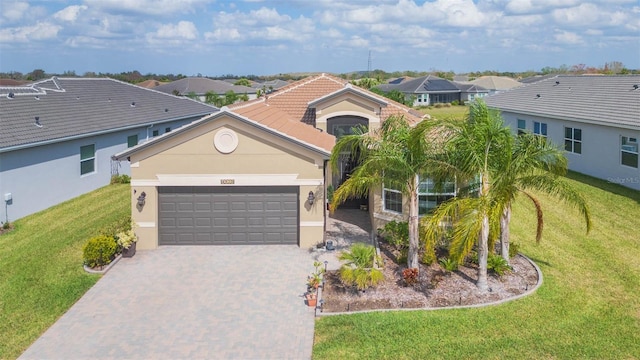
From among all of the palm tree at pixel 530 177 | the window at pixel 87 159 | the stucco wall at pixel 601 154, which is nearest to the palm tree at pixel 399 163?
the palm tree at pixel 530 177

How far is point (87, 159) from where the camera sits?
25000 millimetres

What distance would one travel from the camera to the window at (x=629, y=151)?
72.9 feet

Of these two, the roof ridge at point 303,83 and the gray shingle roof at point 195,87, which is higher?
the gray shingle roof at point 195,87

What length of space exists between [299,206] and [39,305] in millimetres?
7769

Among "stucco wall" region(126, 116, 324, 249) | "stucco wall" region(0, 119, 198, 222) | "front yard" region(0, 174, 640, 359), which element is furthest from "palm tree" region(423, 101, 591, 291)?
"stucco wall" region(0, 119, 198, 222)

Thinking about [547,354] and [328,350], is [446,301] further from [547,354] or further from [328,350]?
[328,350]

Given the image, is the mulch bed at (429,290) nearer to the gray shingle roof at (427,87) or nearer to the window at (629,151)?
the window at (629,151)

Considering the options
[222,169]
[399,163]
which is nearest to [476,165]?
[399,163]

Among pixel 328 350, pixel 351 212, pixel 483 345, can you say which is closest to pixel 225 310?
pixel 328 350

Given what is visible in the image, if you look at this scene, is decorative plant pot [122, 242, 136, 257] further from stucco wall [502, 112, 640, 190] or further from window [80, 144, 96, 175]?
stucco wall [502, 112, 640, 190]

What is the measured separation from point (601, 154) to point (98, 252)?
22.6 m

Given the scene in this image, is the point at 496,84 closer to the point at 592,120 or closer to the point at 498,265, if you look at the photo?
the point at 592,120

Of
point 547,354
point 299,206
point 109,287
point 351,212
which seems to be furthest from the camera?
point 351,212

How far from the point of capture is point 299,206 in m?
16.5
